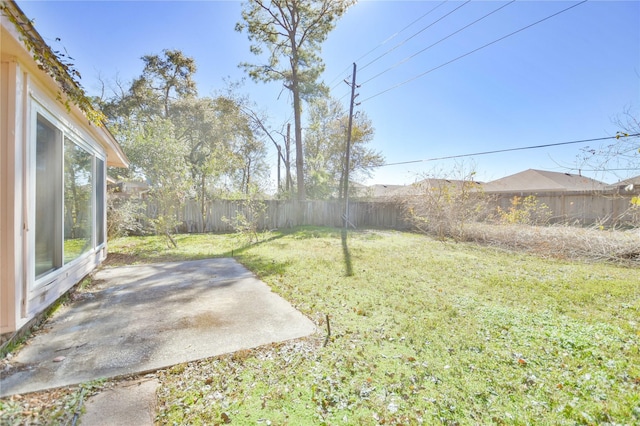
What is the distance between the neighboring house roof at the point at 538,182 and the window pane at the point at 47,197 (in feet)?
63.5

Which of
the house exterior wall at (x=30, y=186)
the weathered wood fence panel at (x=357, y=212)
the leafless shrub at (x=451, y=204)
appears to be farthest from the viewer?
the weathered wood fence panel at (x=357, y=212)

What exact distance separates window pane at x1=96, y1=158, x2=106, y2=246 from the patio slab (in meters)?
0.70

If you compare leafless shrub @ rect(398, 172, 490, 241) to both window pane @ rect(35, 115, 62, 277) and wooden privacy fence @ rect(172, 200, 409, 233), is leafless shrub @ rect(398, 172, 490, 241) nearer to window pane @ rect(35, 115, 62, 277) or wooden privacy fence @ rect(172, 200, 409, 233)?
wooden privacy fence @ rect(172, 200, 409, 233)

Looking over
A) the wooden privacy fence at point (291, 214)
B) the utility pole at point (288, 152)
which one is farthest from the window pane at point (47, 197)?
the utility pole at point (288, 152)

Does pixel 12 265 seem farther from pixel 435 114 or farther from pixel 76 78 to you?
pixel 435 114

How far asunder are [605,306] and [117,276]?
6.69 m

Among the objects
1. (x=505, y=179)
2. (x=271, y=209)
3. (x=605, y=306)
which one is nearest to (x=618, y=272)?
(x=605, y=306)

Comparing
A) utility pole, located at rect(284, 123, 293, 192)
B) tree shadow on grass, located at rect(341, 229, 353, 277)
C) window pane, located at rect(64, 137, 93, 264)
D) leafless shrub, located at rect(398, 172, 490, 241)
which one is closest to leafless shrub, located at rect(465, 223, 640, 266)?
leafless shrub, located at rect(398, 172, 490, 241)

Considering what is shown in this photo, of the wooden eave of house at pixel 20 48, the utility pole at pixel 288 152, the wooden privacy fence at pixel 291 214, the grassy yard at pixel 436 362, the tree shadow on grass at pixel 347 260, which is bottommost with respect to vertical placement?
the grassy yard at pixel 436 362

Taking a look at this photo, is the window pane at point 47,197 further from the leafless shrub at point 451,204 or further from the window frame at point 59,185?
the leafless shrub at point 451,204

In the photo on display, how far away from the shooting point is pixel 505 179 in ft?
61.1

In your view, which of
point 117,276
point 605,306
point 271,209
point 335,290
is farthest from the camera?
point 271,209

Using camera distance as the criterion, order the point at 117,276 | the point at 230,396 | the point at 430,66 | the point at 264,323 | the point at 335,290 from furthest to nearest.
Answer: the point at 430,66
the point at 117,276
the point at 335,290
the point at 264,323
the point at 230,396

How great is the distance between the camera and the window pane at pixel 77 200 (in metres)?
3.02
